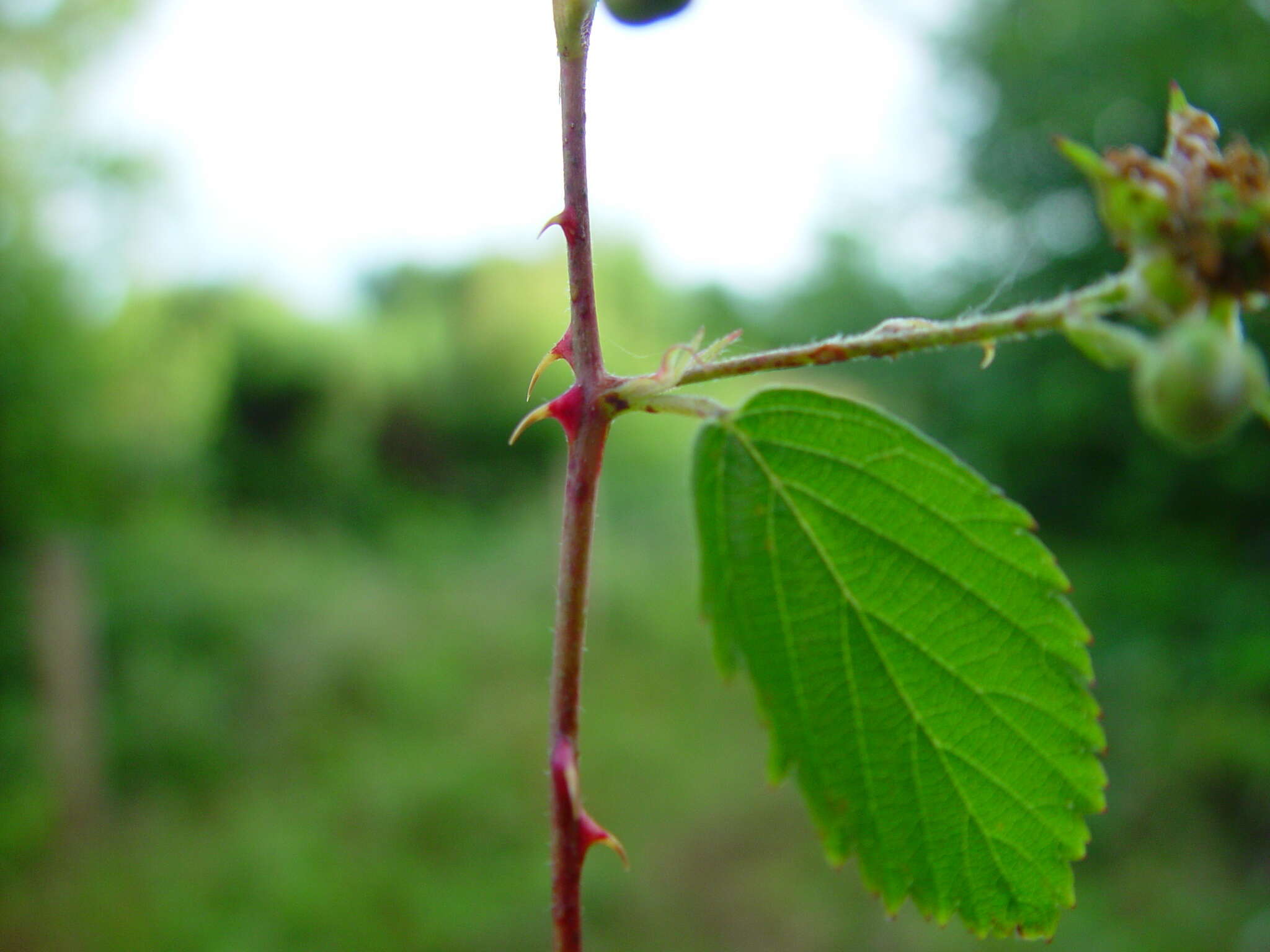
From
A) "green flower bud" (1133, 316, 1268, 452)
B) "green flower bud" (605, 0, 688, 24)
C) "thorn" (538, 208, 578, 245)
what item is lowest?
"green flower bud" (1133, 316, 1268, 452)

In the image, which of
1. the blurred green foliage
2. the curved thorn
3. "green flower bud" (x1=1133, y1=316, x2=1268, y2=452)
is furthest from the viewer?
the blurred green foliage

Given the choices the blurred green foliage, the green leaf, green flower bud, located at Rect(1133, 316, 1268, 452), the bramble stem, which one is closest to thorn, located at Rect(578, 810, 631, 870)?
the bramble stem

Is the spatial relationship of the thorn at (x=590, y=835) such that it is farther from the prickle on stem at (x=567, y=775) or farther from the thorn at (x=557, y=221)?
the thorn at (x=557, y=221)

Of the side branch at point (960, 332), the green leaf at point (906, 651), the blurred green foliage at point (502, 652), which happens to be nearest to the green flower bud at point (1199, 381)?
the side branch at point (960, 332)

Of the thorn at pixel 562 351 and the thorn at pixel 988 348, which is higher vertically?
the thorn at pixel 562 351

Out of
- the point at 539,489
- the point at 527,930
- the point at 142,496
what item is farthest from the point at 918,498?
the point at 539,489

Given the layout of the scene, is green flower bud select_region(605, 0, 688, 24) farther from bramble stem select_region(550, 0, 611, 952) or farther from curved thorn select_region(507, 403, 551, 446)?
curved thorn select_region(507, 403, 551, 446)

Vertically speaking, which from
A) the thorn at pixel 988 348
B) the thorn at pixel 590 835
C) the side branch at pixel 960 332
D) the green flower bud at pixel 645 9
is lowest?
the thorn at pixel 590 835
